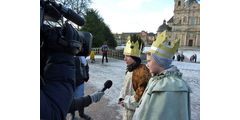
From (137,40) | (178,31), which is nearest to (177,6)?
(178,31)

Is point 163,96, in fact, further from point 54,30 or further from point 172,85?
point 54,30

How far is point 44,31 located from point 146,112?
43.7 inches

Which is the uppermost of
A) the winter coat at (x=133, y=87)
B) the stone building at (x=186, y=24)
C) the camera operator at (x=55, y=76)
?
the stone building at (x=186, y=24)

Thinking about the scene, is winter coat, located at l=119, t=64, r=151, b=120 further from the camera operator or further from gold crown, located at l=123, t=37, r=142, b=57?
the camera operator

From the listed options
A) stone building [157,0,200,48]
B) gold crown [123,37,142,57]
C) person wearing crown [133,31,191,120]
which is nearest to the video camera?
person wearing crown [133,31,191,120]

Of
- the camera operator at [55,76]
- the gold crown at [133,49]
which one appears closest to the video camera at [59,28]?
the camera operator at [55,76]

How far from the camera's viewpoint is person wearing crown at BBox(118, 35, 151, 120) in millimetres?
2105

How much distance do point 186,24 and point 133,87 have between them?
181 ft

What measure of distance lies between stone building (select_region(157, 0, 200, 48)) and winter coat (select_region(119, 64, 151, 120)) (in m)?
50.1

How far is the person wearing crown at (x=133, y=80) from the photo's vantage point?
82.9 inches

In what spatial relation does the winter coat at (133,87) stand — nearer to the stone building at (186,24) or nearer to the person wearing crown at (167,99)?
the person wearing crown at (167,99)

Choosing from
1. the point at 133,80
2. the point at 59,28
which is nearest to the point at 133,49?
the point at 133,80

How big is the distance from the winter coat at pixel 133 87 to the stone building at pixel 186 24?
165 feet

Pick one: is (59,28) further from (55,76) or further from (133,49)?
(133,49)
